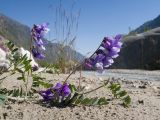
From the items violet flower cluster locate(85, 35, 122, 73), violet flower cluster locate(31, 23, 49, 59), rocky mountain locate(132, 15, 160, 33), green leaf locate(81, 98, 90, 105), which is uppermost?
rocky mountain locate(132, 15, 160, 33)

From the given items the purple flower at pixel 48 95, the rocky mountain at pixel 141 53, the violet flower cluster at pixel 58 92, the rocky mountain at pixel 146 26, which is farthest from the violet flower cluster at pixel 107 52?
the rocky mountain at pixel 146 26

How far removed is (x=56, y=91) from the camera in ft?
10.4

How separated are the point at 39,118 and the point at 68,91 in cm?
38

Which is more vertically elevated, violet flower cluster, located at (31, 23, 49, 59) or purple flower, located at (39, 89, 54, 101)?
violet flower cluster, located at (31, 23, 49, 59)

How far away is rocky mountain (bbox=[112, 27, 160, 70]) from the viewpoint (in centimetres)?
1128

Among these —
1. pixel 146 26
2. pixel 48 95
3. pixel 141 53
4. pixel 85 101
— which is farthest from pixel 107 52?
pixel 146 26

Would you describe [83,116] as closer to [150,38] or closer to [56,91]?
[56,91]

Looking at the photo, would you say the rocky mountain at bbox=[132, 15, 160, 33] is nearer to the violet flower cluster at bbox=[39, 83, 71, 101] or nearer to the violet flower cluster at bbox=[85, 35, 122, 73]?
the violet flower cluster at bbox=[39, 83, 71, 101]

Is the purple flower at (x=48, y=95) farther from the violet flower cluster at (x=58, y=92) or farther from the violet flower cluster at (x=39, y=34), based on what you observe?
the violet flower cluster at (x=39, y=34)

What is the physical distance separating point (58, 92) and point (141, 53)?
8.90 meters

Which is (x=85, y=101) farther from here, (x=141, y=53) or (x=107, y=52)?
(x=141, y=53)

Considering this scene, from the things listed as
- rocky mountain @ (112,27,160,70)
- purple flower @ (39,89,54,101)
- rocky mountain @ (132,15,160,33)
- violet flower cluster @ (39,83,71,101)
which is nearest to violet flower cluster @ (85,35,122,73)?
violet flower cluster @ (39,83,71,101)

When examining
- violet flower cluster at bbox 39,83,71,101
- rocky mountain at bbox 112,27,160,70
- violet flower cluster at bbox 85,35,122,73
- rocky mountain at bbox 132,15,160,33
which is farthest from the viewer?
rocky mountain at bbox 132,15,160,33

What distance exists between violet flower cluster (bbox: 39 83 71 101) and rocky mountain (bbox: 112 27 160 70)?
313 inches
